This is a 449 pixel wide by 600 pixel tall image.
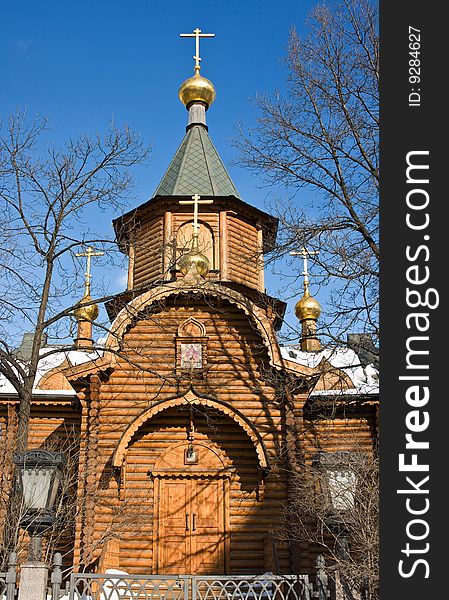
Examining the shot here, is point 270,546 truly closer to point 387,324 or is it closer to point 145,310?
point 145,310

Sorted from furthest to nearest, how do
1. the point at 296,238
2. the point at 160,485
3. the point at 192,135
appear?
1. the point at 192,135
2. the point at 160,485
3. the point at 296,238

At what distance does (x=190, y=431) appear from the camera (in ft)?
47.7

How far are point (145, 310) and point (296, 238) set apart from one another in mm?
4199

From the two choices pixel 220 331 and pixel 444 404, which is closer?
pixel 444 404

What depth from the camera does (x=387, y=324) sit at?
5484 millimetres

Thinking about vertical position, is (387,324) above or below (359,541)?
above

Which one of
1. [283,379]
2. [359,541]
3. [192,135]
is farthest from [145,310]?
[192,135]

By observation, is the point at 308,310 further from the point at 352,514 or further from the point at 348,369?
the point at 352,514

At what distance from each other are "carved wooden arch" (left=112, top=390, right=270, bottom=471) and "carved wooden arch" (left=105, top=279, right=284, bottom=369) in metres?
1.16

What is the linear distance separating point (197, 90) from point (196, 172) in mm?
3517

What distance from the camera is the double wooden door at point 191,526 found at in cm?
1375

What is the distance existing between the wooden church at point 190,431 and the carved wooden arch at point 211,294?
27 millimetres

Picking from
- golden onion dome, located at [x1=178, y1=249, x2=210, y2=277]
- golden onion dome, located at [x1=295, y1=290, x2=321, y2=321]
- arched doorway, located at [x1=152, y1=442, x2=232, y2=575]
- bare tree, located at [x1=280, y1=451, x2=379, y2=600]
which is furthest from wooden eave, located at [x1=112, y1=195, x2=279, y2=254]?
bare tree, located at [x1=280, y1=451, x2=379, y2=600]

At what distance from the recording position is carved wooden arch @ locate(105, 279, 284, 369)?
14.2m
